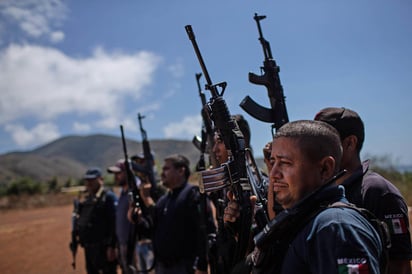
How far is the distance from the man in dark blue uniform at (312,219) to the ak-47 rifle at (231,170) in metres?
1.04

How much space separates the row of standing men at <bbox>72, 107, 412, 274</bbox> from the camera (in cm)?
144

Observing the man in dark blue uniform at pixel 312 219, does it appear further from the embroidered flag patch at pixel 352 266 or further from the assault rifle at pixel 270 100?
the assault rifle at pixel 270 100

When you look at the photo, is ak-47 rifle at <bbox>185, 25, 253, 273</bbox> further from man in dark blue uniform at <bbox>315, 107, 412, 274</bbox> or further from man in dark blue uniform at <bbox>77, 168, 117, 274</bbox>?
man in dark blue uniform at <bbox>77, 168, 117, 274</bbox>

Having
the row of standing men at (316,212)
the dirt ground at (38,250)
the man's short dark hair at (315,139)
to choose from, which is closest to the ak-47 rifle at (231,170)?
the row of standing men at (316,212)

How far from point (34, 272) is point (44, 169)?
16506 centimetres

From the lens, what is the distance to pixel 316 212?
158 cm

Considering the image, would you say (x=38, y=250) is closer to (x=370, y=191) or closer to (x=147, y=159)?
(x=147, y=159)

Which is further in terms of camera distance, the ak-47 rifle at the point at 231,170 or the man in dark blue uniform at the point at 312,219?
the ak-47 rifle at the point at 231,170

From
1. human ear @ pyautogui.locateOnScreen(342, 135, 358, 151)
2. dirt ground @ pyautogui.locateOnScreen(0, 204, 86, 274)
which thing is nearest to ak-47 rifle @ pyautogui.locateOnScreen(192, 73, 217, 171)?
human ear @ pyautogui.locateOnScreen(342, 135, 358, 151)

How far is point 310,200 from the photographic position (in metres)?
1.61

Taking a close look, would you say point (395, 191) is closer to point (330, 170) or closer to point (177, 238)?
point (330, 170)

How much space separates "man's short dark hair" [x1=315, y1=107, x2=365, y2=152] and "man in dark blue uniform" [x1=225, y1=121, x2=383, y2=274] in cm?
90

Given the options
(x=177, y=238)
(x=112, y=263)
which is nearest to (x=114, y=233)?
(x=112, y=263)

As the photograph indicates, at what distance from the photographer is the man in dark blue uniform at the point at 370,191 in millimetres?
2318
